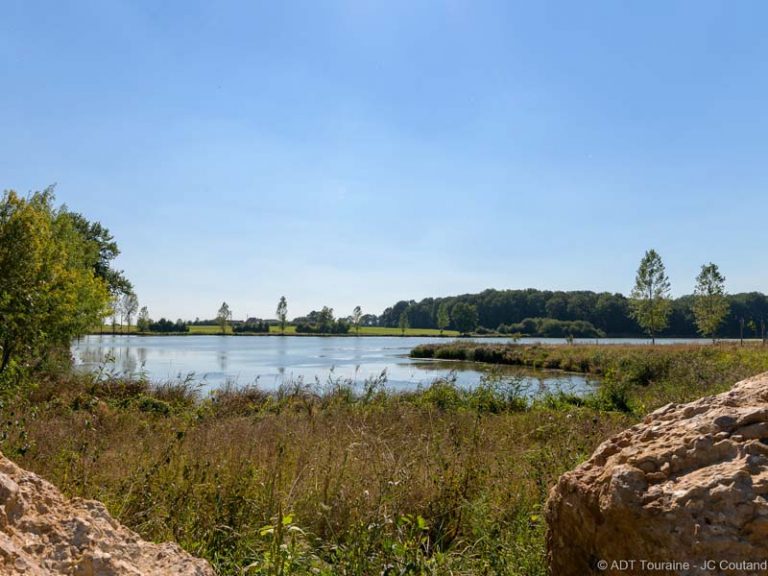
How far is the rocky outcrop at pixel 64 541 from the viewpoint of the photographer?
1.50m

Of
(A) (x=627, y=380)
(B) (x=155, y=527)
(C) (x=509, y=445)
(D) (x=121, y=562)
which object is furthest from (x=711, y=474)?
(A) (x=627, y=380)

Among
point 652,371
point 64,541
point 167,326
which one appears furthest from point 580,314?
point 64,541

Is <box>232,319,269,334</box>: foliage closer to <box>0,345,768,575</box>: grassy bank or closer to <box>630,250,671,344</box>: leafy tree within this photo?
<box>630,250,671,344</box>: leafy tree

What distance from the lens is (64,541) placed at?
1598 mm

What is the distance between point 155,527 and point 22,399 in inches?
126

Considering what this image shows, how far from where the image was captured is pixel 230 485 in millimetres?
3842

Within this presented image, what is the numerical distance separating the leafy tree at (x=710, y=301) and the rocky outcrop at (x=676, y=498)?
50859 mm

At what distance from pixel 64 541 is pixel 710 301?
53.9 metres

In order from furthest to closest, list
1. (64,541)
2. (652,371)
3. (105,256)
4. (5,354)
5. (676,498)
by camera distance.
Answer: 1. (105,256)
2. (652,371)
3. (5,354)
4. (676,498)
5. (64,541)

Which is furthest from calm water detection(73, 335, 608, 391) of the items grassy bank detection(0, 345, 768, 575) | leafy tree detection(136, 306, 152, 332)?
leafy tree detection(136, 306, 152, 332)

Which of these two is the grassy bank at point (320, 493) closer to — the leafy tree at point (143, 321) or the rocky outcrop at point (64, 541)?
the rocky outcrop at point (64, 541)

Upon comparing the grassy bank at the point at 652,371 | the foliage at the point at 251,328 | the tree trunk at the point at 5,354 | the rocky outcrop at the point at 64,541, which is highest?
the tree trunk at the point at 5,354

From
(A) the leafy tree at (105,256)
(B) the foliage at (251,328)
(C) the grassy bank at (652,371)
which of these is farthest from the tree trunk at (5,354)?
(B) the foliage at (251,328)

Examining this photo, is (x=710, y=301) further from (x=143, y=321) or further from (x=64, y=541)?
(x=143, y=321)
